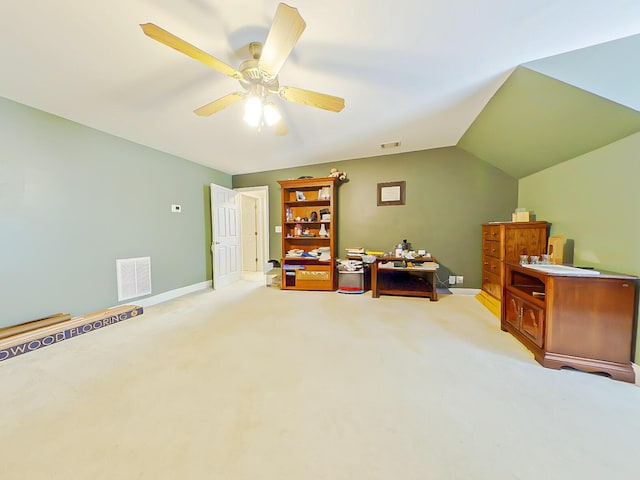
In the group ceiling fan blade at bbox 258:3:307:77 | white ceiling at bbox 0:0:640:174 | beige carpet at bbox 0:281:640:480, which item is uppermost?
white ceiling at bbox 0:0:640:174

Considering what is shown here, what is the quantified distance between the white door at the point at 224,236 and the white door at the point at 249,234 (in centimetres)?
81

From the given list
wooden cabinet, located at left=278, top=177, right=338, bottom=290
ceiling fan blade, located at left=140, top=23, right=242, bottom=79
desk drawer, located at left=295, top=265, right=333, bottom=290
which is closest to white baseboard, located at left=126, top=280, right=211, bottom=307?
wooden cabinet, located at left=278, top=177, right=338, bottom=290

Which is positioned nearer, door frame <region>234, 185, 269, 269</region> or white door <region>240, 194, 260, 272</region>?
door frame <region>234, 185, 269, 269</region>

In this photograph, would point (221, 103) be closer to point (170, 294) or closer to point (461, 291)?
point (170, 294)

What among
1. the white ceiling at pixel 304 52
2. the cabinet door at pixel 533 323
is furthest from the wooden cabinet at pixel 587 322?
the white ceiling at pixel 304 52

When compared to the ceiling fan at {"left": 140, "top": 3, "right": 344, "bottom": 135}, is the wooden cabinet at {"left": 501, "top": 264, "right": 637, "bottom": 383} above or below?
below

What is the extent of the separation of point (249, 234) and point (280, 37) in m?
4.77

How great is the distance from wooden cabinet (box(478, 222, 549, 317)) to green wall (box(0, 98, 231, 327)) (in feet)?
15.1

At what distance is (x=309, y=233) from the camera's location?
421 cm

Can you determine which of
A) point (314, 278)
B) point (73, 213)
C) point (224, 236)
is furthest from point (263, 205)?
point (73, 213)

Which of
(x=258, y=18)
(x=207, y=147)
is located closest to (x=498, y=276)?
(x=258, y=18)

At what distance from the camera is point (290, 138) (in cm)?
314

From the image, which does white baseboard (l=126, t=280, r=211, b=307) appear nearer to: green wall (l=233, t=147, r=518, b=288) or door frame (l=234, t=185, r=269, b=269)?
door frame (l=234, t=185, r=269, b=269)

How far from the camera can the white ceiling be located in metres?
1.34
